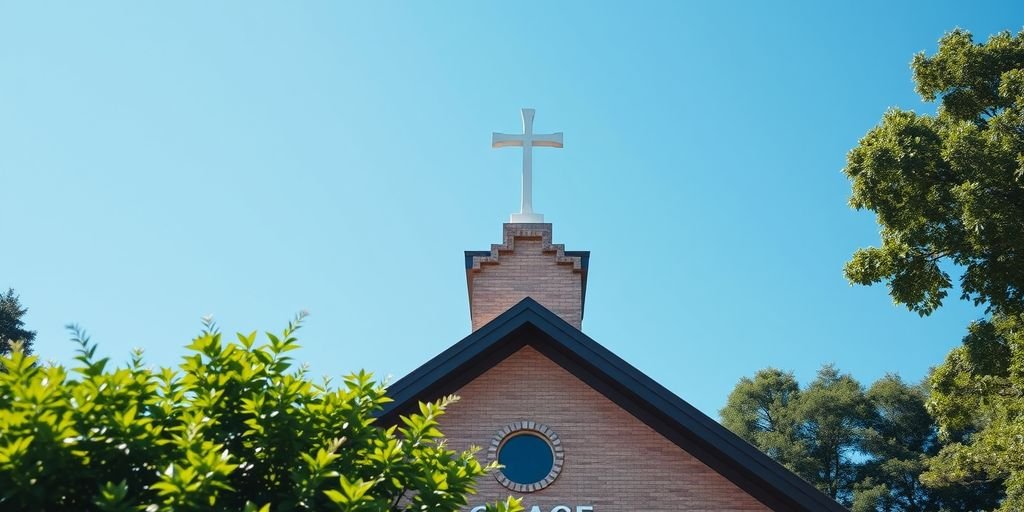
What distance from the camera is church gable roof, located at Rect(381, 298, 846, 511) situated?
15.5m

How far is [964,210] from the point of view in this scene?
21.8 metres

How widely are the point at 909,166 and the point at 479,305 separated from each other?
9.91 m

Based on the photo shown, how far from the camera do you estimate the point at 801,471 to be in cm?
5403

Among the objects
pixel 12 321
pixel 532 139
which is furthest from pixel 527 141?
pixel 12 321

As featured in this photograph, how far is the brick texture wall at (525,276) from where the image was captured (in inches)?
758

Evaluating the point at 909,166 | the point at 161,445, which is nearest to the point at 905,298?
the point at 909,166

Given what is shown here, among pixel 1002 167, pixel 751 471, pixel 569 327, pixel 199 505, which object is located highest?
pixel 1002 167

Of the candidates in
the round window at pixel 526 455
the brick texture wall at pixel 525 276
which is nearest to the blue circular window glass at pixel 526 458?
the round window at pixel 526 455

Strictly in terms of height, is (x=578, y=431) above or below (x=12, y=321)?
below

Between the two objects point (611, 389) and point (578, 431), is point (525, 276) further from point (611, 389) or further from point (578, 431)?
point (578, 431)

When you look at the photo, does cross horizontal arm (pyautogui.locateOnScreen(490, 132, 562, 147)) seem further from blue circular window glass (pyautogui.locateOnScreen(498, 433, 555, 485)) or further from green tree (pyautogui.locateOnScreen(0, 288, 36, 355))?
green tree (pyautogui.locateOnScreen(0, 288, 36, 355))

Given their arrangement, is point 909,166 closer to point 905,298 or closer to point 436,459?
point 905,298

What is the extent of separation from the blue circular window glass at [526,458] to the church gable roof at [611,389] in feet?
3.92

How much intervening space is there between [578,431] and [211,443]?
31.9 ft
